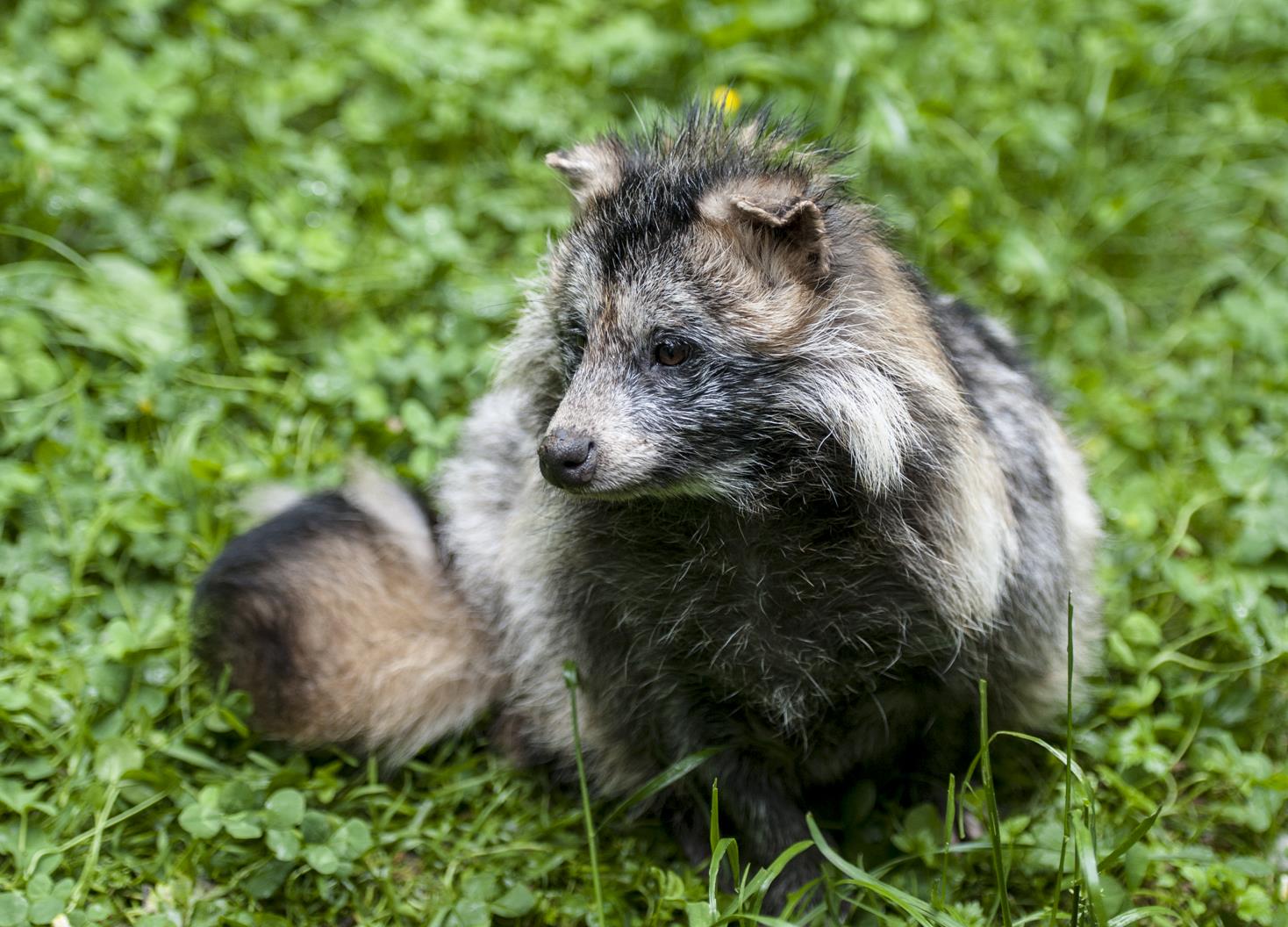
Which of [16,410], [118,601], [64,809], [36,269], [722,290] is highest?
[722,290]

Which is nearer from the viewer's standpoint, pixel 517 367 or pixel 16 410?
pixel 517 367

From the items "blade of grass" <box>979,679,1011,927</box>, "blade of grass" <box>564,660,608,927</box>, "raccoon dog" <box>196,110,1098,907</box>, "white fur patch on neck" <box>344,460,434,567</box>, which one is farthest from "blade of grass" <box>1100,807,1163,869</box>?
"white fur patch on neck" <box>344,460,434,567</box>

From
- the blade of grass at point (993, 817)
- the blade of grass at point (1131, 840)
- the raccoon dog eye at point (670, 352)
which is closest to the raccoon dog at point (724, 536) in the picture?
the raccoon dog eye at point (670, 352)

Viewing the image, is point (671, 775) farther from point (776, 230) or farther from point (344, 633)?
point (776, 230)

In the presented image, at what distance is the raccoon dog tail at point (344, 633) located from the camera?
324cm

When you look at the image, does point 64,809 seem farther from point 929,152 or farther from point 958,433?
point 929,152

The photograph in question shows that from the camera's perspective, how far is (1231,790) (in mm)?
3227

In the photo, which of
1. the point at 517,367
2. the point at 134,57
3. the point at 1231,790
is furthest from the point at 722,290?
the point at 134,57

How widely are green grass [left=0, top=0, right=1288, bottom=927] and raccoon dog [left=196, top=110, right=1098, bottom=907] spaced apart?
0.21 meters


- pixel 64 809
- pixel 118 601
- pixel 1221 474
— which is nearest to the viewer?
pixel 64 809

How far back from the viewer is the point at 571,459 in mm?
2523

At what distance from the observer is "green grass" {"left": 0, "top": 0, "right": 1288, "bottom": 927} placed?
3018 mm

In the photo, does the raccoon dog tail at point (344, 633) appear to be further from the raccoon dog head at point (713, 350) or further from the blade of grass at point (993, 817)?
the blade of grass at point (993, 817)

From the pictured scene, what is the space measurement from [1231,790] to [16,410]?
3739 millimetres
